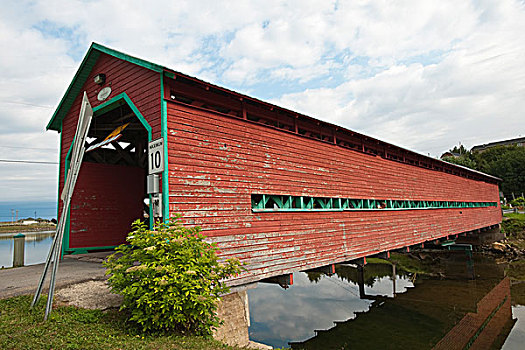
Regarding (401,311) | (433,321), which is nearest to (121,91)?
(433,321)

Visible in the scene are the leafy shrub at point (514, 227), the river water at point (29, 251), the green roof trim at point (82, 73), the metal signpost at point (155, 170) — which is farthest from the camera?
the leafy shrub at point (514, 227)

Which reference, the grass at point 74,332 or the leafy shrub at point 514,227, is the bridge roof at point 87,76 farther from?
the leafy shrub at point 514,227

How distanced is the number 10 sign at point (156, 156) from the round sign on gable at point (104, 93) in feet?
10.3

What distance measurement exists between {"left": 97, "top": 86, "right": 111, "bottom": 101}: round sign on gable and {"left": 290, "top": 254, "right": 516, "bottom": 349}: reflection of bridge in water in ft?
38.1

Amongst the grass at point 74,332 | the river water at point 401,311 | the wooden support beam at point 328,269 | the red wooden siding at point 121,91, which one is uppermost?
the red wooden siding at point 121,91

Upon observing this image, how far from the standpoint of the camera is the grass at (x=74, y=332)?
4.45m

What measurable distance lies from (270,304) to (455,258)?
16.6 meters

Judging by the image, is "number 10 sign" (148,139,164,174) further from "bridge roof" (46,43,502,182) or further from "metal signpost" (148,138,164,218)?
"bridge roof" (46,43,502,182)

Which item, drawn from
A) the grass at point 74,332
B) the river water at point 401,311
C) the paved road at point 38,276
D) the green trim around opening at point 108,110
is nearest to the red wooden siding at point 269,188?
the green trim around opening at point 108,110

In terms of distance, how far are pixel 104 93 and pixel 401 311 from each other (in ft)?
55.0

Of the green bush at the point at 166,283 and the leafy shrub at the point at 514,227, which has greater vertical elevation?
the green bush at the point at 166,283

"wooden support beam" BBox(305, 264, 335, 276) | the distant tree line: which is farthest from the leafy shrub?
"wooden support beam" BBox(305, 264, 335, 276)

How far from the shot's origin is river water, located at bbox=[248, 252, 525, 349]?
1407cm

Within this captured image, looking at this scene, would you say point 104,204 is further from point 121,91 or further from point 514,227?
point 514,227
